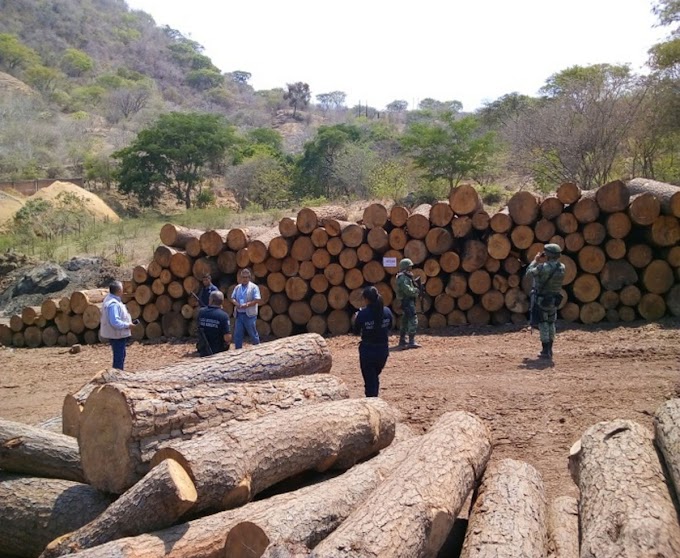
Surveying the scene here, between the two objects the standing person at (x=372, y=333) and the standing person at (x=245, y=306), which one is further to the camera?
the standing person at (x=245, y=306)

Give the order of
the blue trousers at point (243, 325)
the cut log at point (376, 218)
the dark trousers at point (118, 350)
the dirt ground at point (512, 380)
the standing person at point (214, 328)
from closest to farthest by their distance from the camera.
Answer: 1. the dirt ground at point (512, 380)
2. the standing person at point (214, 328)
3. the dark trousers at point (118, 350)
4. the blue trousers at point (243, 325)
5. the cut log at point (376, 218)

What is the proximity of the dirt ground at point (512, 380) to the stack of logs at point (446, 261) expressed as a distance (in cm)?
58

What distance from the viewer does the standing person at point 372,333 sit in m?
7.82

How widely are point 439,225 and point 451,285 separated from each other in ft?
3.75

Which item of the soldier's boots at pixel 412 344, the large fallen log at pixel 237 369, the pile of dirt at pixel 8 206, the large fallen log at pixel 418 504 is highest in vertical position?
the pile of dirt at pixel 8 206

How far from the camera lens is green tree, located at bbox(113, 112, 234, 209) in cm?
3400

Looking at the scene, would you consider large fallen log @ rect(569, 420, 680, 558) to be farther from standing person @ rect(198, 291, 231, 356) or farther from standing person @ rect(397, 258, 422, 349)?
standing person @ rect(397, 258, 422, 349)

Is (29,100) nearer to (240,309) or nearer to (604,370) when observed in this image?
(240,309)

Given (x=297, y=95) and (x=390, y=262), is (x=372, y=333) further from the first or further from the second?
(x=297, y=95)

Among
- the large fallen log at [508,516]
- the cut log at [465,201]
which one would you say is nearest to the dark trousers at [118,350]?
the large fallen log at [508,516]

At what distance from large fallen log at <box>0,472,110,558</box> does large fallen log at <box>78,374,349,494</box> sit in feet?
0.57

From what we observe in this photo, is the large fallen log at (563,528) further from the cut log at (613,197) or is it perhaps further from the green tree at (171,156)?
the green tree at (171,156)

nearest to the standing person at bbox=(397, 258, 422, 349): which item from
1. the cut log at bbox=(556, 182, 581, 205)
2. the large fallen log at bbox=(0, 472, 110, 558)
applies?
the cut log at bbox=(556, 182, 581, 205)

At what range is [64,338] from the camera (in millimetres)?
15422
